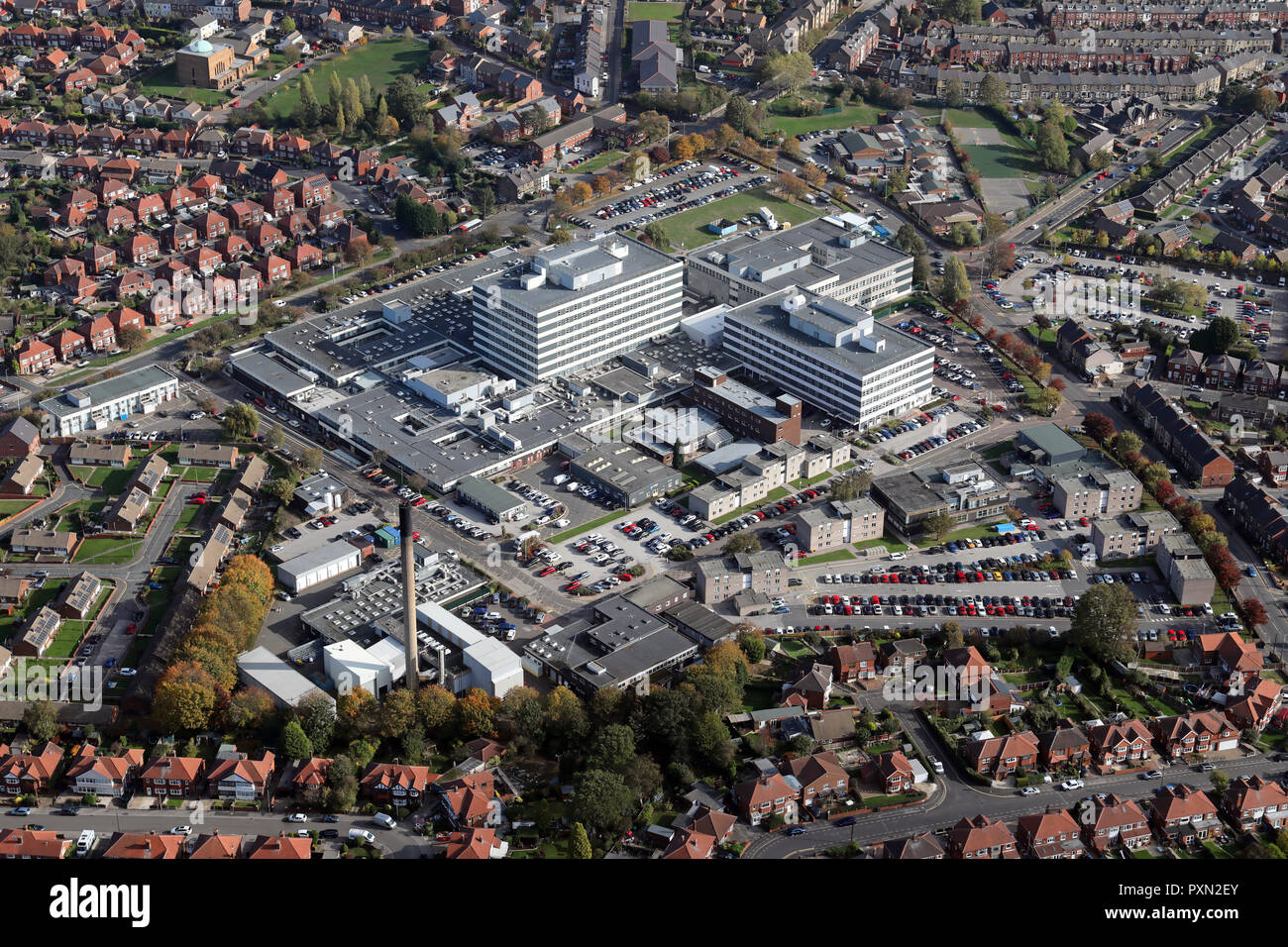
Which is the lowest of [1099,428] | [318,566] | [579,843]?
[318,566]

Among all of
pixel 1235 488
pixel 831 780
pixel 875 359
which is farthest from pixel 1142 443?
pixel 831 780

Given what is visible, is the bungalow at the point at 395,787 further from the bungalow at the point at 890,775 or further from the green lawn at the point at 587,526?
the green lawn at the point at 587,526

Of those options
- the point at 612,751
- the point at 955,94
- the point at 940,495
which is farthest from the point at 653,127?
the point at 612,751

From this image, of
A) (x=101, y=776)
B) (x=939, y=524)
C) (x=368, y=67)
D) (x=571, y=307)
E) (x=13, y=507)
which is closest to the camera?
(x=101, y=776)

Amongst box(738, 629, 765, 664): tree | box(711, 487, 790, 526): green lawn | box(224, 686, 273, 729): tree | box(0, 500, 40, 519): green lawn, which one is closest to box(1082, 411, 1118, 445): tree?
box(711, 487, 790, 526): green lawn

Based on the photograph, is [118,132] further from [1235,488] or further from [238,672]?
[1235,488]

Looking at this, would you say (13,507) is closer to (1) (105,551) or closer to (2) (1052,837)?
(1) (105,551)

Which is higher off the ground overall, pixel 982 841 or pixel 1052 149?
pixel 1052 149
